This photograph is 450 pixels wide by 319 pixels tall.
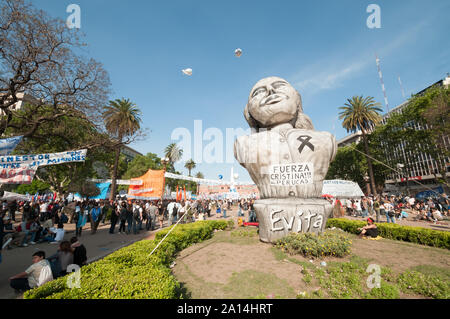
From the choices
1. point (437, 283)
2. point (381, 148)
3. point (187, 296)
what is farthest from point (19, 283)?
point (381, 148)

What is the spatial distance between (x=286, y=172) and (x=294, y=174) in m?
0.32

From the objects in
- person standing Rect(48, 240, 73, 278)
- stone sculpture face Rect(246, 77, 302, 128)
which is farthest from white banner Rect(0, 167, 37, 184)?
stone sculpture face Rect(246, 77, 302, 128)

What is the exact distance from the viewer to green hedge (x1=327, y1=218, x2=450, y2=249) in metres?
7.87

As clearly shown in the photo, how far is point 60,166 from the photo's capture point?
24.5m

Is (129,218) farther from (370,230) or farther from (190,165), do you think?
(190,165)

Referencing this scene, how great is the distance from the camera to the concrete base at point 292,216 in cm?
769

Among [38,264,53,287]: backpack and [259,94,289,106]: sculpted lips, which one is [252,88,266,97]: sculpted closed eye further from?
[38,264,53,287]: backpack

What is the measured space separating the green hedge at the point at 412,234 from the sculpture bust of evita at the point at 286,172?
3939mm

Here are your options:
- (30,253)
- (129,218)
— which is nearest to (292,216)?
(129,218)

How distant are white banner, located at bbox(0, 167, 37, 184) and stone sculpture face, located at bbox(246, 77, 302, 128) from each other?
910 cm

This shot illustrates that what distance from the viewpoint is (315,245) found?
6387 millimetres

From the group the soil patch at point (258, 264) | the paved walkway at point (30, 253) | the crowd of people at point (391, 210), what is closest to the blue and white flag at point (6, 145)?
the paved walkway at point (30, 253)
